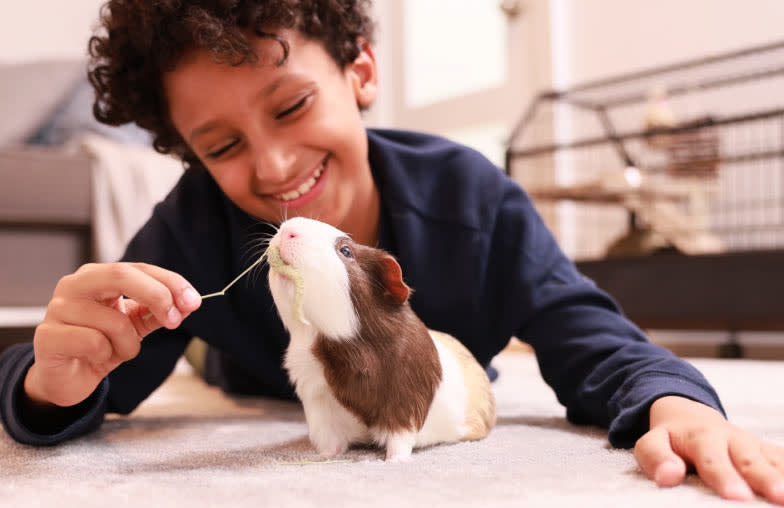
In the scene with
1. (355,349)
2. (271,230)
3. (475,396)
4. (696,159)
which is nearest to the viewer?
(355,349)

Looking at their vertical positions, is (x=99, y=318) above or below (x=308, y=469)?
above

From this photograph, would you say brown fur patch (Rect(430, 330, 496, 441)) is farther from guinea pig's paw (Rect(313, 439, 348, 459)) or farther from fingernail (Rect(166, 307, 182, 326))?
fingernail (Rect(166, 307, 182, 326))

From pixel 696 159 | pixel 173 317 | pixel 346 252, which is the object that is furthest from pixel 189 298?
pixel 696 159

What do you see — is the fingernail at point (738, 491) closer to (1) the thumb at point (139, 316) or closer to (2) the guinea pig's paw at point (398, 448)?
(2) the guinea pig's paw at point (398, 448)

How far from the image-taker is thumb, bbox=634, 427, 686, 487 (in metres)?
0.46

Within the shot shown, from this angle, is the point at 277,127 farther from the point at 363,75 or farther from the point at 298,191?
the point at 363,75

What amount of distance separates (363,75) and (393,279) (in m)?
0.48

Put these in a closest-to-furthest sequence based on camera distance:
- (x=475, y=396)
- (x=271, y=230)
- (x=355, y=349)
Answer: (x=355, y=349) → (x=475, y=396) → (x=271, y=230)

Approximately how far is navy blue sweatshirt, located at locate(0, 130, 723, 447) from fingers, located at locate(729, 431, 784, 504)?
0.70 feet

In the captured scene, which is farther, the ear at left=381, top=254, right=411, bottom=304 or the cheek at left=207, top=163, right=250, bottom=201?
the cheek at left=207, top=163, right=250, bottom=201

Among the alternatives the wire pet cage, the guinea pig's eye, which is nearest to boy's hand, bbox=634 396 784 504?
the guinea pig's eye

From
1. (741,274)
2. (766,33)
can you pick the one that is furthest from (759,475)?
(766,33)

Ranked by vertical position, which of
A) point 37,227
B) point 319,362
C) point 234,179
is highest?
point 234,179

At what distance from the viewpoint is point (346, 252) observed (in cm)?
53
